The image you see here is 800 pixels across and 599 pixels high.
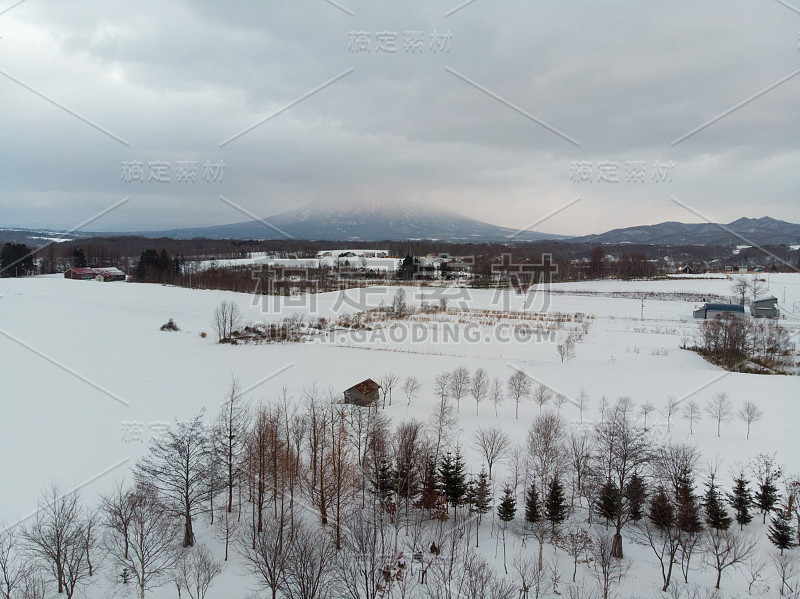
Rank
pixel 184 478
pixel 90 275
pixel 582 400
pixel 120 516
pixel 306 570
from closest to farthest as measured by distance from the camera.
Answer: pixel 306 570, pixel 120 516, pixel 184 478, pixel 582 400, pixel 90 275

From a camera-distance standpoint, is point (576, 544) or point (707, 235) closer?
point (576, 544)

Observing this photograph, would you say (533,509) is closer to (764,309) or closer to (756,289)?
(764,309)

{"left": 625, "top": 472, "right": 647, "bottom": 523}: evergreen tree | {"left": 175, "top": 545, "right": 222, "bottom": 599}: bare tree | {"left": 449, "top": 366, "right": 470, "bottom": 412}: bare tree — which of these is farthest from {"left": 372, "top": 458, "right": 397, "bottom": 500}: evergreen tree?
{"left": 449, "top": 366, "right": 470, "bottom": 412}: bare tree

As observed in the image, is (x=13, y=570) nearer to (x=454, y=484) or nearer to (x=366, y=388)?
(x=454, y=484)

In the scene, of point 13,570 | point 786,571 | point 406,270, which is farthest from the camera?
point 406,270

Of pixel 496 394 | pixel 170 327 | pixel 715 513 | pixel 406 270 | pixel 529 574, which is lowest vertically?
pixel 529 574

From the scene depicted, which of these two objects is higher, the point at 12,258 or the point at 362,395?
the point at 12,258

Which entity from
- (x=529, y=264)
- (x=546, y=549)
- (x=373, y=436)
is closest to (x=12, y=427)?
(x=373, y=436)

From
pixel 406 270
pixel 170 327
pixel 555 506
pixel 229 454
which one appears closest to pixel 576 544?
pixel 555 506
